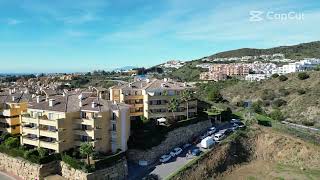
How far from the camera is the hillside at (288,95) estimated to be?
89113 mm

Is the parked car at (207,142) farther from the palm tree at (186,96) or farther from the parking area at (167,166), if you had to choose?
the palm tree at (186,96)

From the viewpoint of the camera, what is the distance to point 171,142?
58.3m

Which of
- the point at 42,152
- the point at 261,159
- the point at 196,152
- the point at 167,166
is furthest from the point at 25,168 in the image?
the point at 261,159

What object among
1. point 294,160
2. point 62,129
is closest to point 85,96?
point 62,129

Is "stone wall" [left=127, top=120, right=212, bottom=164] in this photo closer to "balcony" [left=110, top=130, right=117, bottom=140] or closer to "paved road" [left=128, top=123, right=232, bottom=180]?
"paved road" [left=128, top=123, right=232, bottom=180]

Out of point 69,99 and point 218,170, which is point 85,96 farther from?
point 218,170

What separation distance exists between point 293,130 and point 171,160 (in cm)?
2790

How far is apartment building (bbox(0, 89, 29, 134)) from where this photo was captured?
57.7m

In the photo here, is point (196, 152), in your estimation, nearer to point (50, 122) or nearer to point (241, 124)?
point (241, 124)

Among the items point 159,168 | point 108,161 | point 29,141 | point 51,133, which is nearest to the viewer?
point 108,161

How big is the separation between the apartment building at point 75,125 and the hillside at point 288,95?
50.7m

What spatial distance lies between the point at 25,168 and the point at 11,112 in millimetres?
13356

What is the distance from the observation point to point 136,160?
174ft

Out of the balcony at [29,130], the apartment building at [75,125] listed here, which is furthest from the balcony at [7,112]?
the balcony at [29,130]
